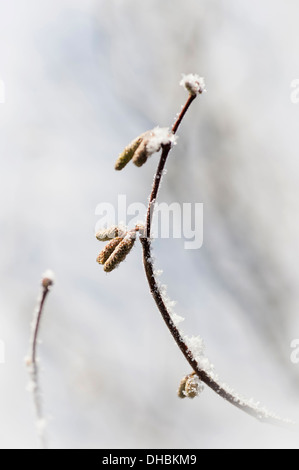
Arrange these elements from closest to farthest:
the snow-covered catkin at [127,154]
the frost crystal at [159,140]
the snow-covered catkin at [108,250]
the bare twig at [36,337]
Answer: the frost crystal at [159,140]
the snow-covered catkin at [127,154]
the snow-covered catkin at [108,250]
the bare twig at [36,337]

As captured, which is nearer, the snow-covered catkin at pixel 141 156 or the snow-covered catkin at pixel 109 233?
the snow-covered catkin at pixel 141 156

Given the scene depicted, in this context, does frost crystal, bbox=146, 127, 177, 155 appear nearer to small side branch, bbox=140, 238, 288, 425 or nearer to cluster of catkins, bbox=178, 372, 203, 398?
small side branch, bbox=140, 238, 288, 425

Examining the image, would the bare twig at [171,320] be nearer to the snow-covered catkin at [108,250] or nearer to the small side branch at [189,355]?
the small side branch at [189,355]

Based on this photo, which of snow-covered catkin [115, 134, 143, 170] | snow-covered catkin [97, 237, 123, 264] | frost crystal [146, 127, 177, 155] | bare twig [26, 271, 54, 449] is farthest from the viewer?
bare twig [26, 271, 54, 449]

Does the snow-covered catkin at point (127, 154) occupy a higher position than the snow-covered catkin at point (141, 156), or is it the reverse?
the snow-covered catkin at point (127, 154)

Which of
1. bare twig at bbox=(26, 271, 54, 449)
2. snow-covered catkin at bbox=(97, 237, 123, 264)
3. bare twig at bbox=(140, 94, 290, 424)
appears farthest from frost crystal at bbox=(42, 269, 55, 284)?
bare twig at bbox=(140, 94, 290, 424)

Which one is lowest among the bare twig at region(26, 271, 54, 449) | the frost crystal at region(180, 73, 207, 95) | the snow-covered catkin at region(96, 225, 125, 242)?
the bare twig at region(26, 271, 54, 449)

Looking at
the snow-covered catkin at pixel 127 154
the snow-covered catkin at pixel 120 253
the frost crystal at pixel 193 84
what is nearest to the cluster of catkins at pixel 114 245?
the snow-covered catkin at pixel 120 253
